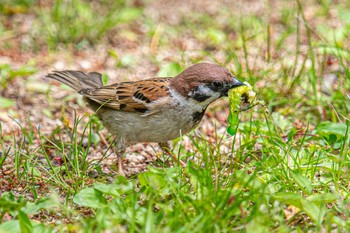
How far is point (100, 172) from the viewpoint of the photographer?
14.5 ft

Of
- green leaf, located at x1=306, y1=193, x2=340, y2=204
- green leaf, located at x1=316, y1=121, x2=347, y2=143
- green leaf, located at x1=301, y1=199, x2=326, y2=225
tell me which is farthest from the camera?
green leaf, located at x1=316, y1=121, x2=347, y2=143

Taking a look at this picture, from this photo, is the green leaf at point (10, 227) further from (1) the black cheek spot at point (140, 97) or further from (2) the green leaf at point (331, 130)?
(2) the green leaf at point (331, 130)

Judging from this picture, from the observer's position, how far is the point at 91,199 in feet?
11.9

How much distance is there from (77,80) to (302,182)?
2288mm

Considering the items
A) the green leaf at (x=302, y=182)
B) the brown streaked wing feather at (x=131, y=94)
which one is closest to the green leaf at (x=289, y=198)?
the green leaf at (x=302, y=182)

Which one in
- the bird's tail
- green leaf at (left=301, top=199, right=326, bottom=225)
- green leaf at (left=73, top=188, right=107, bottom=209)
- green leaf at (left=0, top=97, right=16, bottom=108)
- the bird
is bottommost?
green leaf at (left=301, top=199, right=326, bottom=225)

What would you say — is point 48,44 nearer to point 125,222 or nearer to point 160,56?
point 160,56

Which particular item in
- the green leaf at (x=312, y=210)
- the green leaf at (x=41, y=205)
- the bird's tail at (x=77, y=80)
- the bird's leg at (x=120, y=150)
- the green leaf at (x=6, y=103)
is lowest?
the green leaf at (x=312, y=210)

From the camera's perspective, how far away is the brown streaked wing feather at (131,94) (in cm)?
470

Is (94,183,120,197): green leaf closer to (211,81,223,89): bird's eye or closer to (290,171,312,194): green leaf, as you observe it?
(290,171,312,194): green leaf

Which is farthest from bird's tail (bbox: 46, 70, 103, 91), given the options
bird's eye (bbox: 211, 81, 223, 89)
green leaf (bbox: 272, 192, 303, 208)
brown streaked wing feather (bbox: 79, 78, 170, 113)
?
green leaf (bbox: 272, 192, 303, 208)

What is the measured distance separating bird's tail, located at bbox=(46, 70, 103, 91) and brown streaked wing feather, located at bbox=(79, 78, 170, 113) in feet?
0.55

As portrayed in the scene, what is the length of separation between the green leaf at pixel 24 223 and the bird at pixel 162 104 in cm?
123

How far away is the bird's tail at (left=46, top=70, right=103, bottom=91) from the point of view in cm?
531
